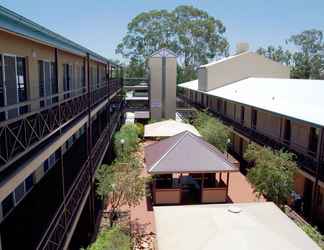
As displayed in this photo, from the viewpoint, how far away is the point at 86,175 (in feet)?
45.0

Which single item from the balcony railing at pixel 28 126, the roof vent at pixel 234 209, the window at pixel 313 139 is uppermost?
the balcony railing at pixel 28 126

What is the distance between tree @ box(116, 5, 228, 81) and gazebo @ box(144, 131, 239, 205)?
180 feet

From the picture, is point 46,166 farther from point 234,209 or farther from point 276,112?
point 276,112

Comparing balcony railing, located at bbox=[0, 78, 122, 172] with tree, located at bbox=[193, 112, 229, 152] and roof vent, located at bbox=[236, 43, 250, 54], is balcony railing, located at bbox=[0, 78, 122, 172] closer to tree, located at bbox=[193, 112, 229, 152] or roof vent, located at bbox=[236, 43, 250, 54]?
tree, located at bbox=[193, 112, 229, 152]

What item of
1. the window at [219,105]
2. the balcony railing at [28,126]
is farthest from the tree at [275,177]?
the window at [219,105]

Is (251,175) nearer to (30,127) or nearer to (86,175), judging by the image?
(86,175)

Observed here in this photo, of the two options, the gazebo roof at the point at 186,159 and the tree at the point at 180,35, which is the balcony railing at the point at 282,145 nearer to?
the gazebo roof at the point at 186,159

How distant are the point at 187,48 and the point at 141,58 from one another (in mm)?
10671

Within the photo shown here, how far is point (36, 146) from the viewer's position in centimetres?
815

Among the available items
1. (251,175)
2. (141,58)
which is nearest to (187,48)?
(141,58)

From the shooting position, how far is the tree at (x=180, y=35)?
71.1 meters

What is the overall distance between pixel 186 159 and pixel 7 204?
413 inches

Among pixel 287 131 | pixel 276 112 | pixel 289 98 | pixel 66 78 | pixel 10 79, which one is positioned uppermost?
pixel 66 78

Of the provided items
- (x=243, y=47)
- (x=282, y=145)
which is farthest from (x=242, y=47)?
(x=282, y=145)
